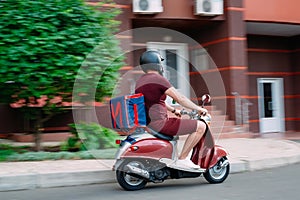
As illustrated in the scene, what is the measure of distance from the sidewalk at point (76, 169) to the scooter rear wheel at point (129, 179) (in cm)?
96

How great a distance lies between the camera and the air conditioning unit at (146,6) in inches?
504

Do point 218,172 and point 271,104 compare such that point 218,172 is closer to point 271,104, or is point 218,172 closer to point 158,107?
point 158,107

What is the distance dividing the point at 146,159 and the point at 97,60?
2.95m

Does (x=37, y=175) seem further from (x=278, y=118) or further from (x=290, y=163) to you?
(x=278, y=118)

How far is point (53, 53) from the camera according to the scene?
847 centimetres

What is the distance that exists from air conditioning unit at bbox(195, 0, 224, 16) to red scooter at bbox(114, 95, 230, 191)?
287 inches

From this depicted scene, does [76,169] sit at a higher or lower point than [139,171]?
lower

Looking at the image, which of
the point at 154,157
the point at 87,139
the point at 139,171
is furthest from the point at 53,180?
the point at 87,139

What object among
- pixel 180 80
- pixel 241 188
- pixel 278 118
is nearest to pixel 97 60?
pixel 241 188

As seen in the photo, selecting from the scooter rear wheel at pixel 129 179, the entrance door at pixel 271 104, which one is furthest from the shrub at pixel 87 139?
the entrance door at pixel 271 104

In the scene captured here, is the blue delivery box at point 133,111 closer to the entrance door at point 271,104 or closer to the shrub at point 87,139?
the shrub at point 87,139

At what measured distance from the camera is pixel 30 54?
8219 mm

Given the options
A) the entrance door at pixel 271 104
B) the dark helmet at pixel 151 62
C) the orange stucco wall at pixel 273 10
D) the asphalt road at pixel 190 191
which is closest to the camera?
the asphalt road at pixel 190 191

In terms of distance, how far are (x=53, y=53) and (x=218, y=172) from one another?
3770 mm
